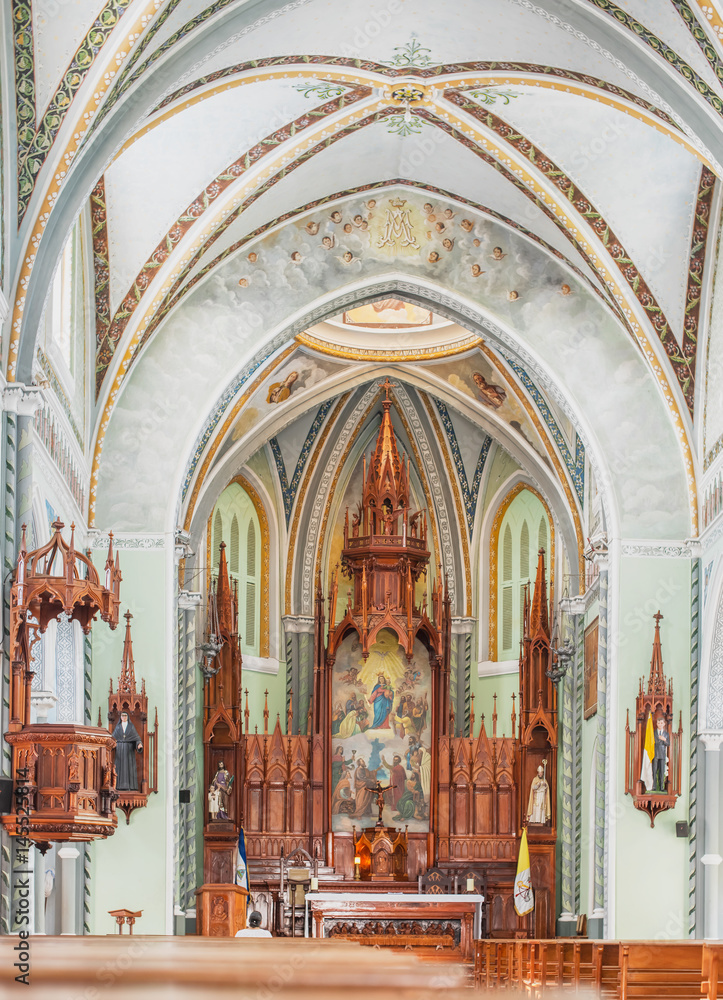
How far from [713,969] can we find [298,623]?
1970 centimetres

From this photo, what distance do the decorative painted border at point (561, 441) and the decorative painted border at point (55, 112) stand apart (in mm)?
10979

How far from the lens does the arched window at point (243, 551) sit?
2825 centimetres

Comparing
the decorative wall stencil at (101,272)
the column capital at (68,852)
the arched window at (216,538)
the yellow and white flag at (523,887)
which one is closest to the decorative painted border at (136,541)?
the decorative wall stencil at (101,272)

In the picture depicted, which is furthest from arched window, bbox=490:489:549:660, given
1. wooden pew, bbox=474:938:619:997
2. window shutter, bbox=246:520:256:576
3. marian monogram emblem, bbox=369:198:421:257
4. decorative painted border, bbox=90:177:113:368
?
decorative painted border, bbox=90:177:113:368

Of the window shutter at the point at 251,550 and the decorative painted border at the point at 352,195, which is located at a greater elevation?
the decorative painted border at the point at 352,195

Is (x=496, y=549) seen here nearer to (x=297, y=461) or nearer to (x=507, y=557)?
(x=507, y=557)

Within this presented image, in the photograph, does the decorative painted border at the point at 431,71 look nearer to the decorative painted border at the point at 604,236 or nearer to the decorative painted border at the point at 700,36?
the decorative painted border at the point at 604,236

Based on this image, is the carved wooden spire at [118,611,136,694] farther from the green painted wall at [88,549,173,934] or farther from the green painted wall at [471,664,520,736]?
the green painted wall at [471,664,520,736]

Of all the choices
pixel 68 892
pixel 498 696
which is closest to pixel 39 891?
pixel 68 892

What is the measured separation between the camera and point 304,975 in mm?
2166

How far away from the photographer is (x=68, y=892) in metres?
18.0

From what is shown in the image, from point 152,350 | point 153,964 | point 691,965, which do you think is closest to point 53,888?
point 152,350

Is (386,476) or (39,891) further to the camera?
(386,476)

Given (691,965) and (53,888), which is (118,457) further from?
(691,965)
